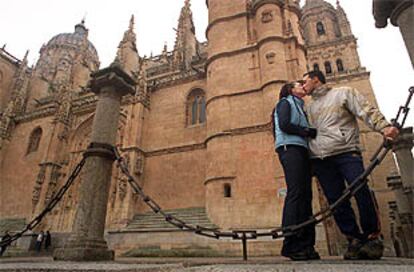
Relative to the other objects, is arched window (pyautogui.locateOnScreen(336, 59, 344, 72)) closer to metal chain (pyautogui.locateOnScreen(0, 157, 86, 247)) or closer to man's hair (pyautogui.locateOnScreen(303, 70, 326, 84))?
man's hair (pyautogui.locateOnScreen(303, 70, 326, 84))

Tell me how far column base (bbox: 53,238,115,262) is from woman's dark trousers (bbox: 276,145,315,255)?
2378 millimetres

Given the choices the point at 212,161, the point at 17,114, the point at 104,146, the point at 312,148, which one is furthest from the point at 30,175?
the point at 312,148

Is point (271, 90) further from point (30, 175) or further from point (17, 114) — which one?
point (17, 114)

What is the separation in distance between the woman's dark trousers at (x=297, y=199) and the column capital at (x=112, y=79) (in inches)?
121

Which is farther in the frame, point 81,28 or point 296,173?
point 81,28

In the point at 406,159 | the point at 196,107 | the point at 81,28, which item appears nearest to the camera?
the point at 406,159

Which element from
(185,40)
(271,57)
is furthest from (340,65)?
(271,57)

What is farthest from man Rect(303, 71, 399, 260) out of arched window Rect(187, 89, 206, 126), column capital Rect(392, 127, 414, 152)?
arched window Rect(187, 89, 206, 126)

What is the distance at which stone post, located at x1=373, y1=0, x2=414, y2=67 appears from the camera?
274cm

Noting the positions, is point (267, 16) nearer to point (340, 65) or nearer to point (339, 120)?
point (339, 120)

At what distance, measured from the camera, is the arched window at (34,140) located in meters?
19.3

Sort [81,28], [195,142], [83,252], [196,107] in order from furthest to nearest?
[81,28] → [196,107] → [195,142] → [83,252]

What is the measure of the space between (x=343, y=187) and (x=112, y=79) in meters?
3.77

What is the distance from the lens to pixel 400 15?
285 centimetres
